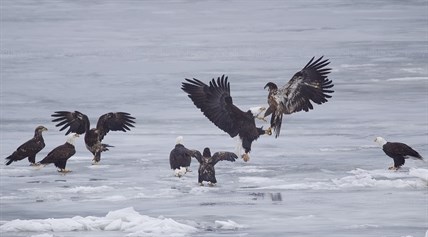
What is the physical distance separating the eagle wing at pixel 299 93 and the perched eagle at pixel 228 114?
23cm

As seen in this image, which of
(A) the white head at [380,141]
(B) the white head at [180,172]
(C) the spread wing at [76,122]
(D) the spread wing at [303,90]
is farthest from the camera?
(C) the spread wing at [76,122]

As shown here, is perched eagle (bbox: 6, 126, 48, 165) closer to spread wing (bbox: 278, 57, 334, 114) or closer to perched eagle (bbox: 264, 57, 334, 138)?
perched eagle (bbox: 264, 57, 334, 138)

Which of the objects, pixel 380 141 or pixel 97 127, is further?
pixel 97 127

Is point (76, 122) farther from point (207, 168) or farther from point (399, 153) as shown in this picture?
point (399, 153)

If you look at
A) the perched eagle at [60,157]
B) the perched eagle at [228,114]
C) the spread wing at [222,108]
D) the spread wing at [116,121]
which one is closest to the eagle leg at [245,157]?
the perched eagle at [228,114]

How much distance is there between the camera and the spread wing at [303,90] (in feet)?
43.7

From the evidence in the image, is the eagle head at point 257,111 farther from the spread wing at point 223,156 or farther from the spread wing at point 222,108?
the spread wing at point 223,156

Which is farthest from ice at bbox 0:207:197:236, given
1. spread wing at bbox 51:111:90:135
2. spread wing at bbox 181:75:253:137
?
spread wing at bbox 51:111:90:135

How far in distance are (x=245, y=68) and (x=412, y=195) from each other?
10709 mm

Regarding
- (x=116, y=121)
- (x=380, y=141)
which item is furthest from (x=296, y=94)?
(x=116, y=121)

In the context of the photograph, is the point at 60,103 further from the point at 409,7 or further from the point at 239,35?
the point at 409,7

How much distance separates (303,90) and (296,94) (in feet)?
0.30

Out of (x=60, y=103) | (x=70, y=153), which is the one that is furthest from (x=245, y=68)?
(x=70, y=153)

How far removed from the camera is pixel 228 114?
1303 cm
